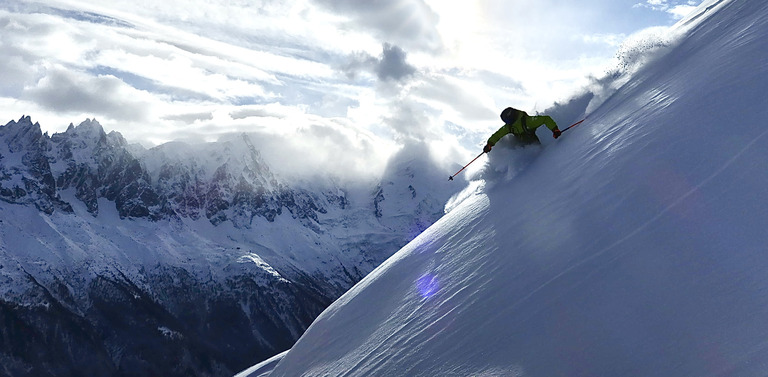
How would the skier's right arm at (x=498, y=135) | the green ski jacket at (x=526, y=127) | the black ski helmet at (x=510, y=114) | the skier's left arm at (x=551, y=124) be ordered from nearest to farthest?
the skier's left arm at (x=551, y=124) → the green ski jacket at (x=526, y=127) → the black ski helmet at (x=510, y=114) → the skier's right arm at (x=498, y=135)

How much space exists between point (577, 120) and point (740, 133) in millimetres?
6394

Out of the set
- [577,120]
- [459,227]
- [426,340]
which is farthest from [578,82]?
[426,340]

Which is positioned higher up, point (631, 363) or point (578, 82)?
point (578, 82)

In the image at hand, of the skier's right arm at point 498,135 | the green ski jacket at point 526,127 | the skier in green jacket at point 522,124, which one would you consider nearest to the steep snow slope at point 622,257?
the green ski jacket at point 526,127

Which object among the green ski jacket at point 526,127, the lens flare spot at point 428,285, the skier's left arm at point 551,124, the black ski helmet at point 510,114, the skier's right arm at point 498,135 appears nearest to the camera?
the lens flare spot at point 428,285

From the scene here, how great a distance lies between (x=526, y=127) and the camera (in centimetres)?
1323

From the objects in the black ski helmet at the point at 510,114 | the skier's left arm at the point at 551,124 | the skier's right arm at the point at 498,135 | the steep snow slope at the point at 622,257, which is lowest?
the steep snow slope at the point at 622,257

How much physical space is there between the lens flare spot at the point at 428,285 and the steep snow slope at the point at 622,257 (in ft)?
0.15

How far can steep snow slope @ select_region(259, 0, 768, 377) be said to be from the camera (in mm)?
5145

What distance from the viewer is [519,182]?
11.6 m

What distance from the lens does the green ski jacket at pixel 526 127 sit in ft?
41.2

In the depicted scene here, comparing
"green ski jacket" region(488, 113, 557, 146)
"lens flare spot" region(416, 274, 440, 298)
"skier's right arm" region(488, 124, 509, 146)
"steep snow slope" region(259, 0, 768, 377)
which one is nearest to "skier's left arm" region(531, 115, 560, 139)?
"green ski jacket" region(488, 113, 557, 146)

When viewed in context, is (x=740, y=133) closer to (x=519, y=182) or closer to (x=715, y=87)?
(x=715, y=87)

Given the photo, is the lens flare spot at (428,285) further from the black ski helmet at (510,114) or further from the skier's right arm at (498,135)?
the skier's right arm at (498,135)
